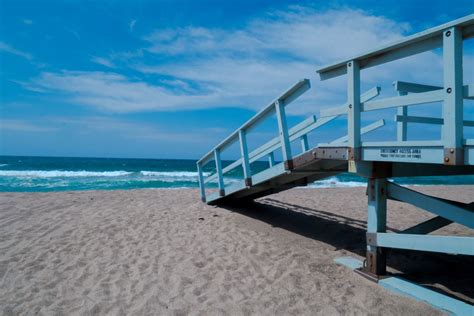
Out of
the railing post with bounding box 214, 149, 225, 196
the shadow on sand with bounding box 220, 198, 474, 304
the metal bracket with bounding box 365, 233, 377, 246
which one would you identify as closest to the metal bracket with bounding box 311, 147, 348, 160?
the metal bracket with bounding box 365, 233, 377, 246

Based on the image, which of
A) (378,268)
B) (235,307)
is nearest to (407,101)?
(378,268)

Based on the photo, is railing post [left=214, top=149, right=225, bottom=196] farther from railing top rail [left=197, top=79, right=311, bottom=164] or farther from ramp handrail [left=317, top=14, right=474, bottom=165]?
ramp handrail [left=317, top=14, right=474, bottom=165]

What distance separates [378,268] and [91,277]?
11.3 feet

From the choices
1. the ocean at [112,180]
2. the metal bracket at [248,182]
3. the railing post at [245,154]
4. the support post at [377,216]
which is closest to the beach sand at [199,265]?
the support post at [377,216]

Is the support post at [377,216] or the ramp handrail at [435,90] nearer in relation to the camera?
the ramp handrail at [435,90]

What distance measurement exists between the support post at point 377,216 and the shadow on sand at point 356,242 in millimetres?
448

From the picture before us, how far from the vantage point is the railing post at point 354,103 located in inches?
146

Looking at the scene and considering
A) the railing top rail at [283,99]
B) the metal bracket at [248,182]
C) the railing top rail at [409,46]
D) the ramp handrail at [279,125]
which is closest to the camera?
the railing top rail at [409,46]

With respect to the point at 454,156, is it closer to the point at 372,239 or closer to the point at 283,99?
the point at 372,239

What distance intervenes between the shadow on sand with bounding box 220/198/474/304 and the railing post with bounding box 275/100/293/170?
165cm

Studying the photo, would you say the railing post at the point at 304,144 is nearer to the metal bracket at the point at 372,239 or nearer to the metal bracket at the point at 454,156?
the metal bracket at the point at 372,239

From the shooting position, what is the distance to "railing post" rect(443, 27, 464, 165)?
2744 millimetres

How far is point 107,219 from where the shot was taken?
705 centimetres

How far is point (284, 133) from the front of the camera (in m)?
5.10
